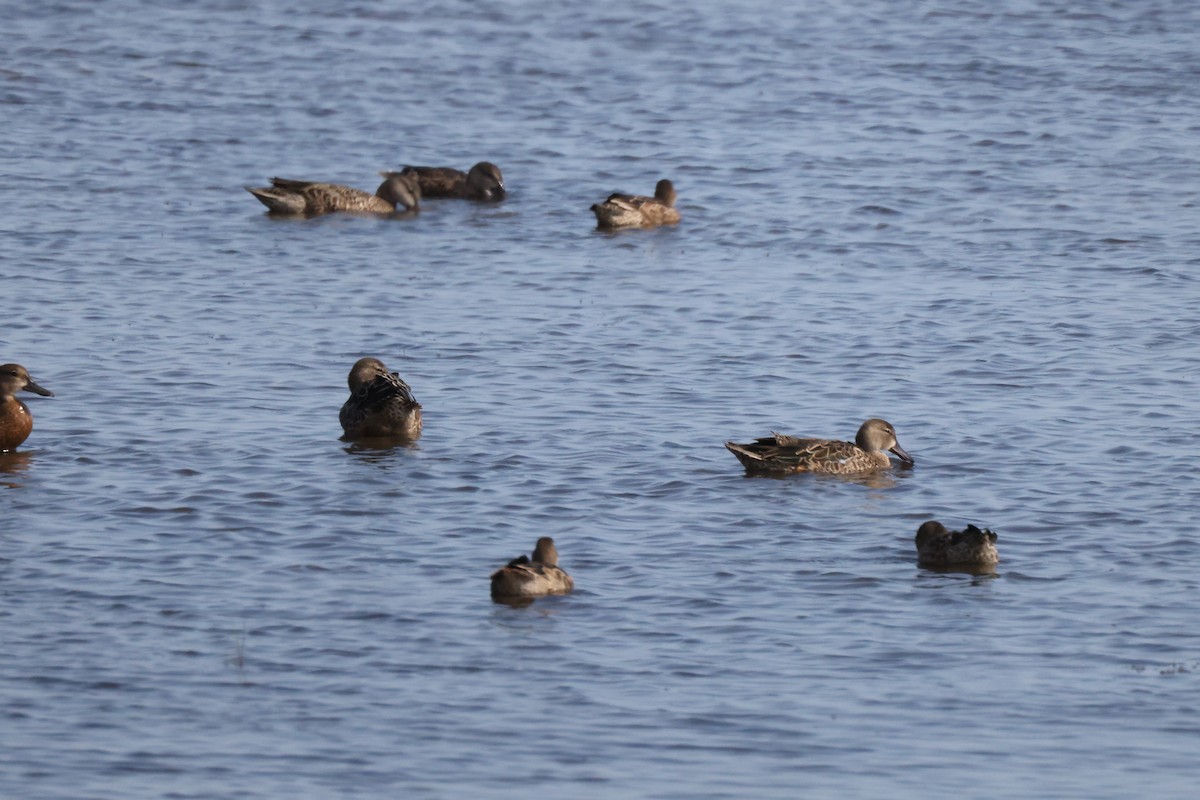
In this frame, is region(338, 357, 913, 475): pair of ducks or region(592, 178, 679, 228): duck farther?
region(592, 178, 679, 228): duck

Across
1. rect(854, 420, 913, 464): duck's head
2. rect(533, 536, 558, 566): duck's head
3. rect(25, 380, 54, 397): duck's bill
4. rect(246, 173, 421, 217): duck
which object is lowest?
rect(533, 536, 558, 566): duck's head

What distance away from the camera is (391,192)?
21.7m

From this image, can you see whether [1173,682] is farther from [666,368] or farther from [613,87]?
[613,87]

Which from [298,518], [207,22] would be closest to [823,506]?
[298,518]

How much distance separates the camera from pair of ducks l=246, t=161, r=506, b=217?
69.4 ft

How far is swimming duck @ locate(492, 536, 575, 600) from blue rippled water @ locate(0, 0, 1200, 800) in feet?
0.58

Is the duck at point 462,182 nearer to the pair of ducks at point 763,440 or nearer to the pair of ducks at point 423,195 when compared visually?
the pair of ducks at point 423,195

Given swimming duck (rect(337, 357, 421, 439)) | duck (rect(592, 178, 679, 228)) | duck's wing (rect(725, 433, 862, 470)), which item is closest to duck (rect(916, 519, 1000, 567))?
duck's wing (rect(725, 433, 862, 470))

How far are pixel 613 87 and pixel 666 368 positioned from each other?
1307 cm

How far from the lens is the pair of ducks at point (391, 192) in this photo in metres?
21.1

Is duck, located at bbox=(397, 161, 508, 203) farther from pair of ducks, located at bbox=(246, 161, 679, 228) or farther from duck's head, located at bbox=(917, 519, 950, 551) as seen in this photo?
duck's head, located at bbox=(917, 519, 950, 551)

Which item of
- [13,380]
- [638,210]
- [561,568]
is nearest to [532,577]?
[561,568]

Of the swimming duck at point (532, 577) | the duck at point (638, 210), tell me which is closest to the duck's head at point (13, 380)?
the swimming duck at point (532, 577)

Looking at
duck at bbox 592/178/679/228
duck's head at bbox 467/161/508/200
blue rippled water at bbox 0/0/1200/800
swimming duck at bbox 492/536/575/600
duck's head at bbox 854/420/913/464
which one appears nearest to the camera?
blue rippled water at bbox 0/0/1200/800
